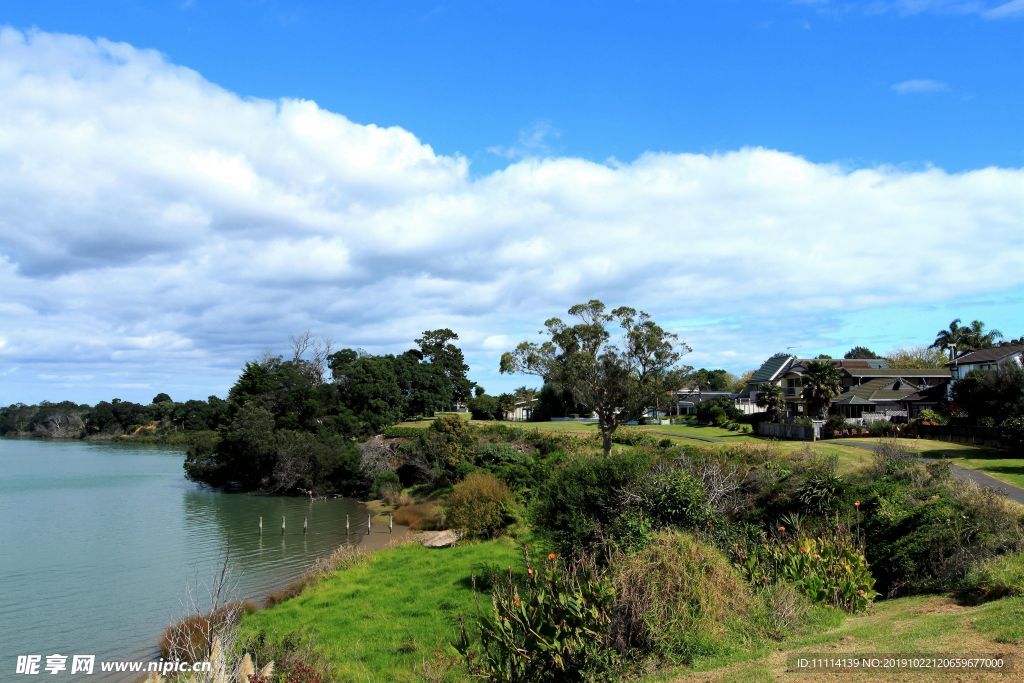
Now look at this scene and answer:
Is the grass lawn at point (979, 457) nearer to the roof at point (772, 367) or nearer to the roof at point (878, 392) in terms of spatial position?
the roof at point (878, 392)

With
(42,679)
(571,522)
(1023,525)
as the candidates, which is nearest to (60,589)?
(42,679)

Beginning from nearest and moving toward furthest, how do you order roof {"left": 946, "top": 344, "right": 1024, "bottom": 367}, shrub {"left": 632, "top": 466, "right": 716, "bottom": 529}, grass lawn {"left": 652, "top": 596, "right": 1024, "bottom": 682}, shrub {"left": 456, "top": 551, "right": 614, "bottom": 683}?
grass lawn {"left": 652, "top": 596, "right": 1024, "bottom": 682} < shrub {"left": 456, "top": 551, "right": 614, "bottom": 683} < shrub {"left": 632, "top": 466, "right": 716, "bottom": 529} < roof {"left": 946, "top": 344, "right": 1024, "bottom": 367}

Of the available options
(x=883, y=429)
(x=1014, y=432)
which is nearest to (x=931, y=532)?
(x=1014, y=432)

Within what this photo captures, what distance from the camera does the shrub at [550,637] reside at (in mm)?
9336

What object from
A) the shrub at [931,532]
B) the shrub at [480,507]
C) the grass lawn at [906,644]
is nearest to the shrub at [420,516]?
the shrub at [480,507]

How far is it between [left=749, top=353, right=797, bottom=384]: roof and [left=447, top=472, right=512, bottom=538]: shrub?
197 feet

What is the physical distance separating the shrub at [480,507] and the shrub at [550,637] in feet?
68.7

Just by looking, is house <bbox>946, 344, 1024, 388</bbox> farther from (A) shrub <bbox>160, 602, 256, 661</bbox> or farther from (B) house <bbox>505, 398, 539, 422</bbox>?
(A) shrub <bbox>160, 602, 256, 661</bbox>

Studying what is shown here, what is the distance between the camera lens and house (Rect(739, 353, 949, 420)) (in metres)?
62.7

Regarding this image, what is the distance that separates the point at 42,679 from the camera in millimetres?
17859

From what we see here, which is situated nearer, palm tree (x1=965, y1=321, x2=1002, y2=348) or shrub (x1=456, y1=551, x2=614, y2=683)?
shrub (x1=456, y1=551, x2=614, y2=683)

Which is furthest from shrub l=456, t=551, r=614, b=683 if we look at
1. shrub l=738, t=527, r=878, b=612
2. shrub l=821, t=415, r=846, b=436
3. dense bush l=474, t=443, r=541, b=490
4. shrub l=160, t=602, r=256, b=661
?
shrub l=821, t=415, r=846, b=436

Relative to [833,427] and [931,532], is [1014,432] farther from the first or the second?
[931,532]

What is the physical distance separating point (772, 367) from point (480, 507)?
67.2 m
